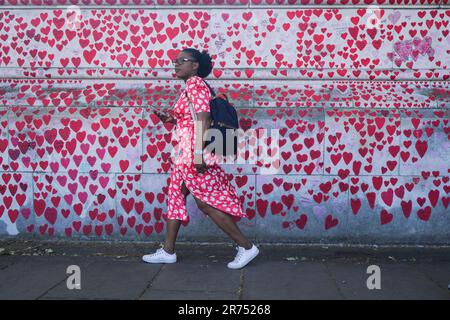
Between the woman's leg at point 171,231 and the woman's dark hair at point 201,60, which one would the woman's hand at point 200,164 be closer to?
the woman's leg at point 171,231

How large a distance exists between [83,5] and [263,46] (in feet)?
7.71

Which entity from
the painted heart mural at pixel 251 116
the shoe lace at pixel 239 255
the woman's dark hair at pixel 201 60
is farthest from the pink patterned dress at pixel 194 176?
the painted heart mural at pixel 251 116

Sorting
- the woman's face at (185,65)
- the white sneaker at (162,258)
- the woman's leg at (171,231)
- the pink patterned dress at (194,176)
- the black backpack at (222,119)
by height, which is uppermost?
the woman's face at (185,65)

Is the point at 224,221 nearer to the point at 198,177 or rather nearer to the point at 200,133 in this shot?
the point at 198,177

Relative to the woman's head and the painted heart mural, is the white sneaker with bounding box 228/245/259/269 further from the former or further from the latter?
the woman's head

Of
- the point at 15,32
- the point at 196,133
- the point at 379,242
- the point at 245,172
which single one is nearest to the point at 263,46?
the point at 245,172

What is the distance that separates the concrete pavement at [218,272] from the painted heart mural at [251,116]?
0.28 meters

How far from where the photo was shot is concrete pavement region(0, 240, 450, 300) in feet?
13.3

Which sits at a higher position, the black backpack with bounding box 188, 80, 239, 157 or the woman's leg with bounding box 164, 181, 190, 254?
the black backpack with bounding box 188, 80, 239, 157

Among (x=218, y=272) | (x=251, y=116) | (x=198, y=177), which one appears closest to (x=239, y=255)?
(x=218, y=272)

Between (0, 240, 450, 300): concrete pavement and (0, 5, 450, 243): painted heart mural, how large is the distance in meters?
0.28

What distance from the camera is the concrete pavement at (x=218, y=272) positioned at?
4.04 metres

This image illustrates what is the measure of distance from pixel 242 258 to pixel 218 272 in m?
0.29

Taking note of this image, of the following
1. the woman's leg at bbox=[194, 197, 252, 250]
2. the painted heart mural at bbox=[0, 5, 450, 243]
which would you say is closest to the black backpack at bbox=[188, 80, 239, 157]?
the woman's leg at bbox=[194, 197, 252, 250]
